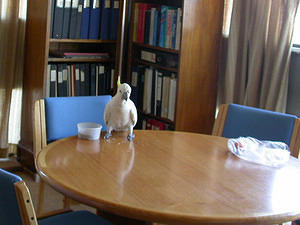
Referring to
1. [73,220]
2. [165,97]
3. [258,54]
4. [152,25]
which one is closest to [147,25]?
[152,25]

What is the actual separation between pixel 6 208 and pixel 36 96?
2.03m

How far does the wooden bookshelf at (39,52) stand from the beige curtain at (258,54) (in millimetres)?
846

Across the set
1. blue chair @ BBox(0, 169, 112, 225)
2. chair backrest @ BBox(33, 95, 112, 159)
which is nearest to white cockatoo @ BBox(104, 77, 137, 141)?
chair backrest @ BBox(33, 95, 112, 159)

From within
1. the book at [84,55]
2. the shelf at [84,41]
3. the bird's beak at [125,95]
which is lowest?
the bird's beak at [125,95]

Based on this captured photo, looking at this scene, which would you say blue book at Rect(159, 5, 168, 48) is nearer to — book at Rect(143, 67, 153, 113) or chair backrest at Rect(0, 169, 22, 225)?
book at Rect(143, 67, 153, 113)

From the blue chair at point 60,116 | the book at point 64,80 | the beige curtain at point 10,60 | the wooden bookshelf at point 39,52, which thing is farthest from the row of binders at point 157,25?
the blue chair at point 60,116

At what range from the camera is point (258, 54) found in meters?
3.09

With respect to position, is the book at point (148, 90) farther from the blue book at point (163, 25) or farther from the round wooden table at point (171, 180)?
the round wooden table at point (171, 180)

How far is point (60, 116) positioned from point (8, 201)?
3.42 feet

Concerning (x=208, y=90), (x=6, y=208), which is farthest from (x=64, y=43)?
(x=6, y=208)

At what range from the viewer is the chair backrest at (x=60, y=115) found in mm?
2258

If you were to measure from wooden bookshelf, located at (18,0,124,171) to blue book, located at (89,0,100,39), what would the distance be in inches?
1.9

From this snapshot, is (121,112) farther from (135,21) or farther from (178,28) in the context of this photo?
(135,21)

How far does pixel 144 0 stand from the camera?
145 inches
